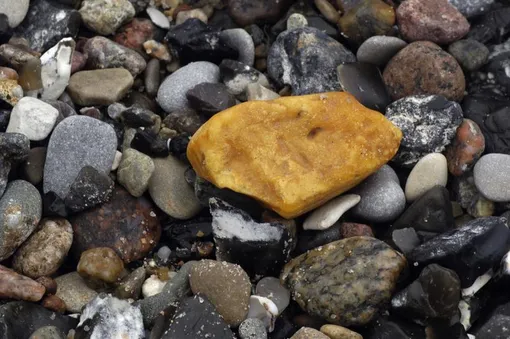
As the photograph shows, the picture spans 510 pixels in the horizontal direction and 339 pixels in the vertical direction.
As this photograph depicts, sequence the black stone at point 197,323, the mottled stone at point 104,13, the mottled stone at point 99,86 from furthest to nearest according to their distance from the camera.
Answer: the mottled stone at point 104,13 → the mottled stone at point 99,86 → the black stone at point 197,323

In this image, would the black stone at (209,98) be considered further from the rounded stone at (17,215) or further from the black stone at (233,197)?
the rounded stone at (17,215)

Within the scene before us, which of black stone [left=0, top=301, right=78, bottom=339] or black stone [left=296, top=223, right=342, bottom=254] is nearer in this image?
black stone [left=0, top=301, right=78, bottom=339]

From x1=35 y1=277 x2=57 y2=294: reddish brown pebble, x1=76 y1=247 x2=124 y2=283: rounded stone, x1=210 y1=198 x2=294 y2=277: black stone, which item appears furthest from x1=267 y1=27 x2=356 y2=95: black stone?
x1=35 y1=277 x2=57 y2=294: reddish brown pebble

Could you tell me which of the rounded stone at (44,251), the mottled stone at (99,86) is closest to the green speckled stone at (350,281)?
the rounded stone at (44,251)

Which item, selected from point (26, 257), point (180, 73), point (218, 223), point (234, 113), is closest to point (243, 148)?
point (234, 113)

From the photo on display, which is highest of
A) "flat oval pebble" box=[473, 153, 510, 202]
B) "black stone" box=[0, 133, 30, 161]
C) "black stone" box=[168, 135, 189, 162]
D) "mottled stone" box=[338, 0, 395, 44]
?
"mottled stone" box=[338, 0, 395, 44]

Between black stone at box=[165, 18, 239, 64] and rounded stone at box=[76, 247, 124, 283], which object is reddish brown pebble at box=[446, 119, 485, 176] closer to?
black stone at box=[165, 18, 239, 64]
